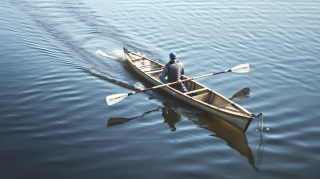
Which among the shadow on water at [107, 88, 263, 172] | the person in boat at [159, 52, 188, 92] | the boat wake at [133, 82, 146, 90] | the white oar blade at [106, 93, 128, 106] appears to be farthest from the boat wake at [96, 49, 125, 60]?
the shadow on water at [107, 88, 263, 172]

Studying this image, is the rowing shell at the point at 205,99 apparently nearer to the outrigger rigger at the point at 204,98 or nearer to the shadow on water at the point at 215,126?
the outrigger rigger at the point at 204,98

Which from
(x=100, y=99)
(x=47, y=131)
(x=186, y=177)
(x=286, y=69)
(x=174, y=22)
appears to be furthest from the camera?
(x=174, y=22)

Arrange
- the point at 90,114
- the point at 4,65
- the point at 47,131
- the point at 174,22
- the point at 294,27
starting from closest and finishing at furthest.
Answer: the point at 47,131
the point at 90,114
the point at 4,65
the point at 294,27
the point at 174,22

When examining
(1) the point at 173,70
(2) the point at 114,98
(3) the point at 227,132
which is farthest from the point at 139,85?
(3) the point at 227,132

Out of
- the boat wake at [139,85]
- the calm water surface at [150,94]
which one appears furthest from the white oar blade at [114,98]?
the boat wake at [139,85]

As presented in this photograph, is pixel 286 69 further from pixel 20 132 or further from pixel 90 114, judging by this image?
pixel 20 132

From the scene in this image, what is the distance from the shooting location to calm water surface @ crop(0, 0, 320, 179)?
25.2 feet

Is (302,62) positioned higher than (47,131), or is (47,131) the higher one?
(302,62)

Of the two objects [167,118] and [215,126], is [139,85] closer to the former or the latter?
[167,118]

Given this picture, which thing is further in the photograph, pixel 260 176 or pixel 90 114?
pixel 90 114

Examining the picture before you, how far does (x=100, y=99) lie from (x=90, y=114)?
1113 millimetres

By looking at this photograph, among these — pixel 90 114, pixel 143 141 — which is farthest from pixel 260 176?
pixel 90 114

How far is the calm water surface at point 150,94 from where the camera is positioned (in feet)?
25.2

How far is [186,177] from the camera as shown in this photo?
23.5 feet
